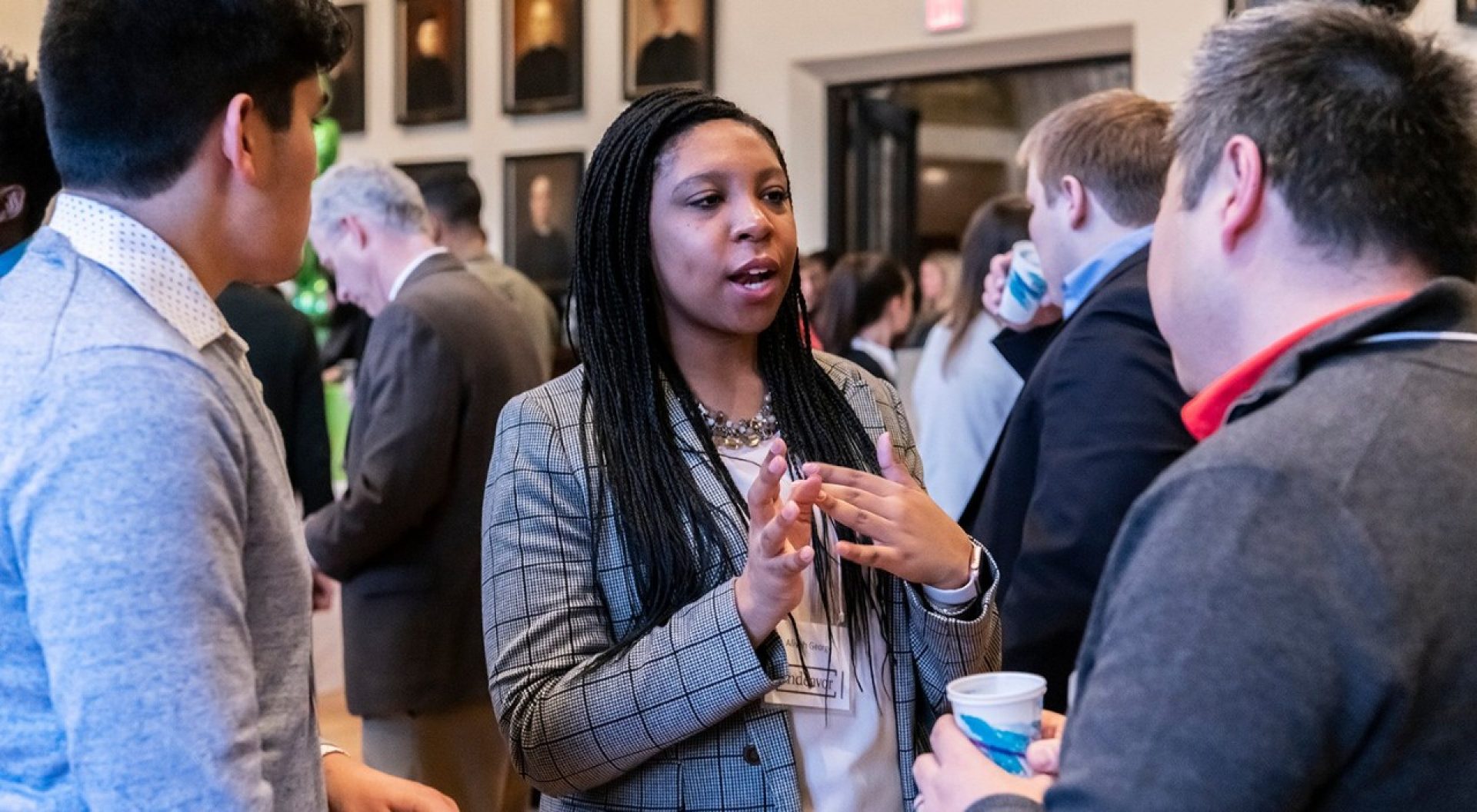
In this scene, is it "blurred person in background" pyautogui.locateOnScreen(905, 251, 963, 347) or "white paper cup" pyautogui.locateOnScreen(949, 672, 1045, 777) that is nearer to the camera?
"white paper cup" pyautogui.locateOnScreen(949, 672, 1045, 777)

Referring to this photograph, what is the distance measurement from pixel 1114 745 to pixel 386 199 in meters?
3.04

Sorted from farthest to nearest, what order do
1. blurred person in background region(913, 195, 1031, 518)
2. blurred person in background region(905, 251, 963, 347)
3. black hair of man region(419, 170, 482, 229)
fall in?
blurred person in background region(905, 251, 963, 347)
black hair of man region(419, 170, 482, 229)
blurred person in background region(913, 195, 1031, 518)

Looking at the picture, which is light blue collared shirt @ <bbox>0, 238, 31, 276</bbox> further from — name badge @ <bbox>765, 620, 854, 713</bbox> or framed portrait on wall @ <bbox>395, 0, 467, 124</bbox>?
framed portrait on wall @ <bbox>395, 0, 467, 124</bbox>

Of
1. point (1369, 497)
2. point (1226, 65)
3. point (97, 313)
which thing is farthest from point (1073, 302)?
point (97, 313)

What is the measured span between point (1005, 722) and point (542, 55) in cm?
805

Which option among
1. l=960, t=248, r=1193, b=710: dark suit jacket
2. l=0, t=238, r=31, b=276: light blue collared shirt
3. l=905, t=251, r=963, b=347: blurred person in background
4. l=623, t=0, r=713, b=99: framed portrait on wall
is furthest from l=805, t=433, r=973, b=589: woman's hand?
l=623, t=0, r=713, b=99: framed portrait on wall

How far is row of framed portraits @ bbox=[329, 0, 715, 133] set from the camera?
A: 331 inches

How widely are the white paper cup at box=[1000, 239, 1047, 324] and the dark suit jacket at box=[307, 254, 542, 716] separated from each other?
4.13 feet

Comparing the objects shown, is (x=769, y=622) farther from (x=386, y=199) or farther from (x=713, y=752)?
(x=386, y=199)

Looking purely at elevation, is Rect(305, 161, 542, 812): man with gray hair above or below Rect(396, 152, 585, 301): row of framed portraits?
below

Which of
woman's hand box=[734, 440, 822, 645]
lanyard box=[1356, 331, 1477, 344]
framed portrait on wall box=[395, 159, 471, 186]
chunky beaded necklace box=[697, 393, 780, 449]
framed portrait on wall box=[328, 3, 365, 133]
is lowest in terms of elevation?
woman's hand box=[734, 440, 822, 645]

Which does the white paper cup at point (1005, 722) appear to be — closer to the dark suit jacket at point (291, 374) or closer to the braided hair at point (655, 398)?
the braided hair at point (655, 398)

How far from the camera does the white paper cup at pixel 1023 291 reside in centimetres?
287

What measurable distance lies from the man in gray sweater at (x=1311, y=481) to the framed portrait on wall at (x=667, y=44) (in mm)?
7309
